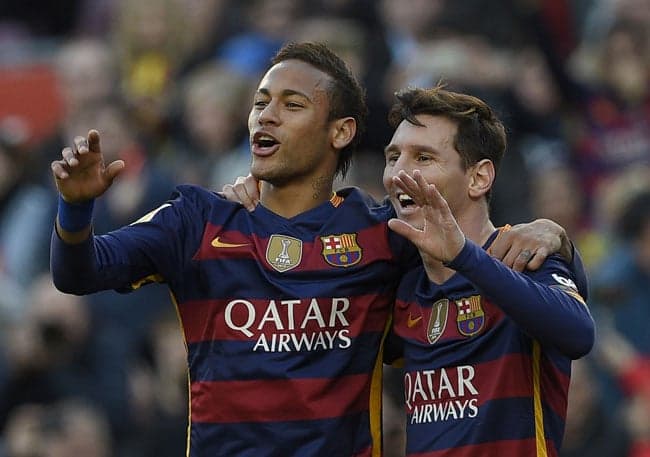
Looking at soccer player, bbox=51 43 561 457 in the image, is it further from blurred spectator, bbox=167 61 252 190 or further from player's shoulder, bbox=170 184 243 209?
blurred spectator, bbox=167 61 252 190

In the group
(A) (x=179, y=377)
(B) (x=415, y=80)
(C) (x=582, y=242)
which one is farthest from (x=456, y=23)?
(A) (x=179, y=377)

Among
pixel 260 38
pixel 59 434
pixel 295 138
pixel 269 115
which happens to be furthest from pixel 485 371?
pixel 260 38

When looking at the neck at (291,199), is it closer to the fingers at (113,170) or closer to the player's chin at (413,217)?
the player's chin at (413,217)

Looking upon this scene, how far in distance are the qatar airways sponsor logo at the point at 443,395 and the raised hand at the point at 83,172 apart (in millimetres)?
1193

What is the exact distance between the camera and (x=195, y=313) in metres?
5.10

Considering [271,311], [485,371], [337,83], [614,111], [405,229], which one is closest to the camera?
[405,229]

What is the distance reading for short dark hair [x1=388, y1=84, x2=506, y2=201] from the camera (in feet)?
17.1

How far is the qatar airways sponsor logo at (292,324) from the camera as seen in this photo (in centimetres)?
500

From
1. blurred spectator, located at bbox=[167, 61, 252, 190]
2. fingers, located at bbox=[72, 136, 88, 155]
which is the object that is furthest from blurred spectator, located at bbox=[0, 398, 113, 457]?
fingers, located at bbox=[72, 136, 88, 155]

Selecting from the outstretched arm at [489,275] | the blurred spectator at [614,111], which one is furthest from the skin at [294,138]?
the blurred spectator at [614,111]

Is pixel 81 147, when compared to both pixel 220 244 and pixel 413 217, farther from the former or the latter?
pixel 413 217

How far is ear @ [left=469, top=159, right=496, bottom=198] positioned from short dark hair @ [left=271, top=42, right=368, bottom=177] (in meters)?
0.47

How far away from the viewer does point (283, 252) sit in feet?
16.8

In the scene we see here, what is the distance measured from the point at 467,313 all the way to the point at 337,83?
0.94m
